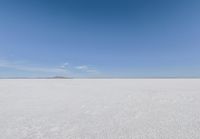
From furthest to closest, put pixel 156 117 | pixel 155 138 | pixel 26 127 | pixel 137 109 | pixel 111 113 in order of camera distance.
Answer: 1. pixel 137 109
2. pixel 111 113
3. pixel 156 117
4. pixel 26 127
5. pixel 155 138

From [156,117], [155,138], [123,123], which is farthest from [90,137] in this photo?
[156,117]

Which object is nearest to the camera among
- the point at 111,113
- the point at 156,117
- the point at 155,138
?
the point at 155,138

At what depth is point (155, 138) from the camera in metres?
2.07

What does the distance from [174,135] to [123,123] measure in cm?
88

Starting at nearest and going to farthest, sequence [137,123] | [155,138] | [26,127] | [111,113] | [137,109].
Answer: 1. [155,138]
2. [26,127]
3. [137,123]
4. [111,113]
5. [137,109]

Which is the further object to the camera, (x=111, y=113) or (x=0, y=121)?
(x=111, y=113)

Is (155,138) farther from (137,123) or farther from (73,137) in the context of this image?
(73,137)

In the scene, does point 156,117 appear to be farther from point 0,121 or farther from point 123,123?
point 0,121

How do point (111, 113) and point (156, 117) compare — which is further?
point (111, 113)

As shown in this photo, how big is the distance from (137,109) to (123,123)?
1011 mm

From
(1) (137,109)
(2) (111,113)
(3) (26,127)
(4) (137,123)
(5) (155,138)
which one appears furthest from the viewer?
(1) (137,109)

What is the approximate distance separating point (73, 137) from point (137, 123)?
4.07 ft

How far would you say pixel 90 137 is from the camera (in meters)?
2.15

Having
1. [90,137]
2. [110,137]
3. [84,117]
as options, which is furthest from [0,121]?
[110,137]
